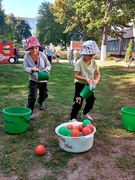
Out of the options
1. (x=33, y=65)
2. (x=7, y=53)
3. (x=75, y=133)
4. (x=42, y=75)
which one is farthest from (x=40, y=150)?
(x=7, y=53)

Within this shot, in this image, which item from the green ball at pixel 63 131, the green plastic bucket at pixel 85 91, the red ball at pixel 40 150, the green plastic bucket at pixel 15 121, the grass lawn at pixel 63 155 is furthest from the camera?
the green plastic bucket at pixel 85 91

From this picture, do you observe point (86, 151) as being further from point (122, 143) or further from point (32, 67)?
point (32, 67)

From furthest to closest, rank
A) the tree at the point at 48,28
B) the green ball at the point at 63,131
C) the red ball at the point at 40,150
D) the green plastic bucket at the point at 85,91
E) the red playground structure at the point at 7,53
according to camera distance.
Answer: the tree at the point at 48,28
the red playground structure at the point at 7,53
the green plastic bucket at the point at 85,91
the green ball at the point at 63,131
the red ball at the point at 40,150

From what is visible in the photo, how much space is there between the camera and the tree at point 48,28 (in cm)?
4231

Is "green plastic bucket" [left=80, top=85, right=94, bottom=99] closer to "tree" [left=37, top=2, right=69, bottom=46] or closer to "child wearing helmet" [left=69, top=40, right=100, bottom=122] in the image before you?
"child wearing helmet" [left=69, top=40, right=100, bottom=122]

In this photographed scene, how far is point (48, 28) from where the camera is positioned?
4266 cm

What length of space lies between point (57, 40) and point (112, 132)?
139 feet

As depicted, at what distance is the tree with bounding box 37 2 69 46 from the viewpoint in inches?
1666

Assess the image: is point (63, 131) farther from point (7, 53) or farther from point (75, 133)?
point (7, 53)

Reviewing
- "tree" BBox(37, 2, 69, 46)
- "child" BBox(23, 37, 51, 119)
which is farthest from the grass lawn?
"tree" BBox(37, 2, 69, 46)

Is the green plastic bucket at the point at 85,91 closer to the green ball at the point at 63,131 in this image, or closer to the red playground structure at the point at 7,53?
the green ball at the point at 63,131

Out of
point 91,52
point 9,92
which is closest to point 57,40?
point 9,92

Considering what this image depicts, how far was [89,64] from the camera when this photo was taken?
364 centimetres

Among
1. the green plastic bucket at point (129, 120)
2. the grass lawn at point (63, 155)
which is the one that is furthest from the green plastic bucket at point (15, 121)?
the green plastic bucket at point (129, 120)
